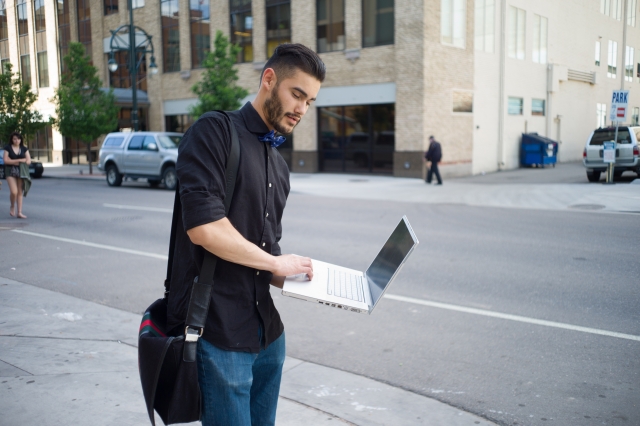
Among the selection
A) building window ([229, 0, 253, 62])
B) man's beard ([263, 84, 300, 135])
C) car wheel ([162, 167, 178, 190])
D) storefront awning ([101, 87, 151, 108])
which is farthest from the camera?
storefront awning ([101, 87, 151, 108])

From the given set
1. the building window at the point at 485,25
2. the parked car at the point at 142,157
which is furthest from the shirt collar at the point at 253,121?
the building window at the point at 485,25

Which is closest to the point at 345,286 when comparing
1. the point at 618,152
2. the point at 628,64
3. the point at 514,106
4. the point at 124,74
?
the point at 618,152

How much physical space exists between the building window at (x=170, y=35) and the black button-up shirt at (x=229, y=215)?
31.4m

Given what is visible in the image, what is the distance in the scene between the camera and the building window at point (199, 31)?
2978 cm

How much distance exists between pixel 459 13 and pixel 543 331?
21.1m

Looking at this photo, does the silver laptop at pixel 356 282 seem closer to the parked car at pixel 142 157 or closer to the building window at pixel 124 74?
the parked car at pixel 142 157

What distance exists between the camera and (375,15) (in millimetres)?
23703

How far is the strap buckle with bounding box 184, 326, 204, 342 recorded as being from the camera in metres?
1.95

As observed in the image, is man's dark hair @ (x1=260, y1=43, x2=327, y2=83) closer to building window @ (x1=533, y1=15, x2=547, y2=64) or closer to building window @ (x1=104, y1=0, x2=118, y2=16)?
building window @ (x1=533, y1=15, x2=547, y2=64)

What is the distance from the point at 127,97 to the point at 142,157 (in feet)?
45.2

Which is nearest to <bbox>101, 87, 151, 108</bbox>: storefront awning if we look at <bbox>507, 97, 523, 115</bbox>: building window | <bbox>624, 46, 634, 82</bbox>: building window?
<bbox>507, 97, 523, 115</bbox>: building window

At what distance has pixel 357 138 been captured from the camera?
25.1 meters

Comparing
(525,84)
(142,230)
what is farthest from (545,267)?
(525,84)

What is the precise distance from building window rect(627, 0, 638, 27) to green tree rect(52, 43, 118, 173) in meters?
32.9
